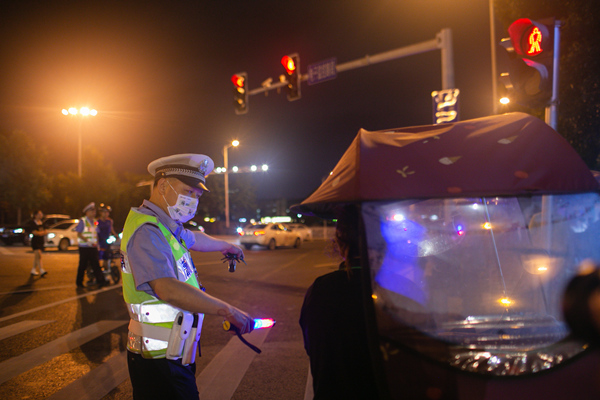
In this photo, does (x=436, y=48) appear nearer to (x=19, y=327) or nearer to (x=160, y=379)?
(x=160, y=379)

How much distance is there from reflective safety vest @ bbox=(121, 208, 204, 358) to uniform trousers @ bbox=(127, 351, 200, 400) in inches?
1.8

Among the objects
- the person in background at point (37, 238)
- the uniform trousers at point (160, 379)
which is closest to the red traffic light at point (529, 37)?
the uniform trousers at point (160, 379)

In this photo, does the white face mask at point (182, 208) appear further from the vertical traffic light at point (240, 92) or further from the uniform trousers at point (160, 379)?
the vertical traffic light at point (240, 92)

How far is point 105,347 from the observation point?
5109mm

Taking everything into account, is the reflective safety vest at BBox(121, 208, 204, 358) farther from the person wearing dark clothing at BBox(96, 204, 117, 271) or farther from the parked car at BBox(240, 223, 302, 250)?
the parked car at BBox(240, 223, 302, 250)

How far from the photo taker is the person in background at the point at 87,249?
30.7ft

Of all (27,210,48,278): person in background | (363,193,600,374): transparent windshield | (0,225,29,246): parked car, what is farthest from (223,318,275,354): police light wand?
(0,225,29,246): parked car

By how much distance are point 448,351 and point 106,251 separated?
34.1 ft

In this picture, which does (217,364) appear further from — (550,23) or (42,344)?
(550,23)

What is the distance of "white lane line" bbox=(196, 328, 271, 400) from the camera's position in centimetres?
376

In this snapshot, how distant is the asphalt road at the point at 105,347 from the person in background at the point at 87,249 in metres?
0.36

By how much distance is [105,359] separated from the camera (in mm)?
4684

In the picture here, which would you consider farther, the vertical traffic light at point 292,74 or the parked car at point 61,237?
the parked car at point 61,237

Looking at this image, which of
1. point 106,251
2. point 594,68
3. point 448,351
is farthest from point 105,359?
point 594,68
